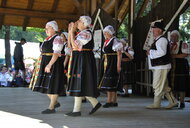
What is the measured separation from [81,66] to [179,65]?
6.47 ft

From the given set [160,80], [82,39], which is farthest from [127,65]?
[82,39]

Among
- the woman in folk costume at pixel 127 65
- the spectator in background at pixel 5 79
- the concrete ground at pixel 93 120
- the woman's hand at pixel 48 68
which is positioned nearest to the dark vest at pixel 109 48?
the concrete ground at pixel 93 120

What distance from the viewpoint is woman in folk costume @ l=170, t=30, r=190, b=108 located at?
4848mm

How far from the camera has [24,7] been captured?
1081 cm

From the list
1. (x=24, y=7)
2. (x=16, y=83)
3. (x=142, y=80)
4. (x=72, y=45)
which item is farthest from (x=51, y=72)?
(x=24, y=7)

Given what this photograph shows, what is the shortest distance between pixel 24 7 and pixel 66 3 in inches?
61.0

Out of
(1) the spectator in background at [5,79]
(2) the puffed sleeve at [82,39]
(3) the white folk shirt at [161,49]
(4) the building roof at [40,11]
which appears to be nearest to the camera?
(2) the puffed sleeve at [82,39]

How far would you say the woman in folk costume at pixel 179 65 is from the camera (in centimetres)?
485

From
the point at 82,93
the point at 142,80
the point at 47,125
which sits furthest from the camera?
the point at 142,80

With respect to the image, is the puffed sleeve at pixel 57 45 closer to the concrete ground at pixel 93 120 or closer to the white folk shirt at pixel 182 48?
the concrete ground at pixel 93 120

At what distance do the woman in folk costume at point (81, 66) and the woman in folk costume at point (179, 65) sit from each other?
168 cm

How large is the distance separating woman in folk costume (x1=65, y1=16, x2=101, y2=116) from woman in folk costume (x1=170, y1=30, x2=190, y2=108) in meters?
1.68

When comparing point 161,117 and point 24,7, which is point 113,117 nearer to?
point 161,117

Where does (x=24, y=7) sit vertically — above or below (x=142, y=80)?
above
